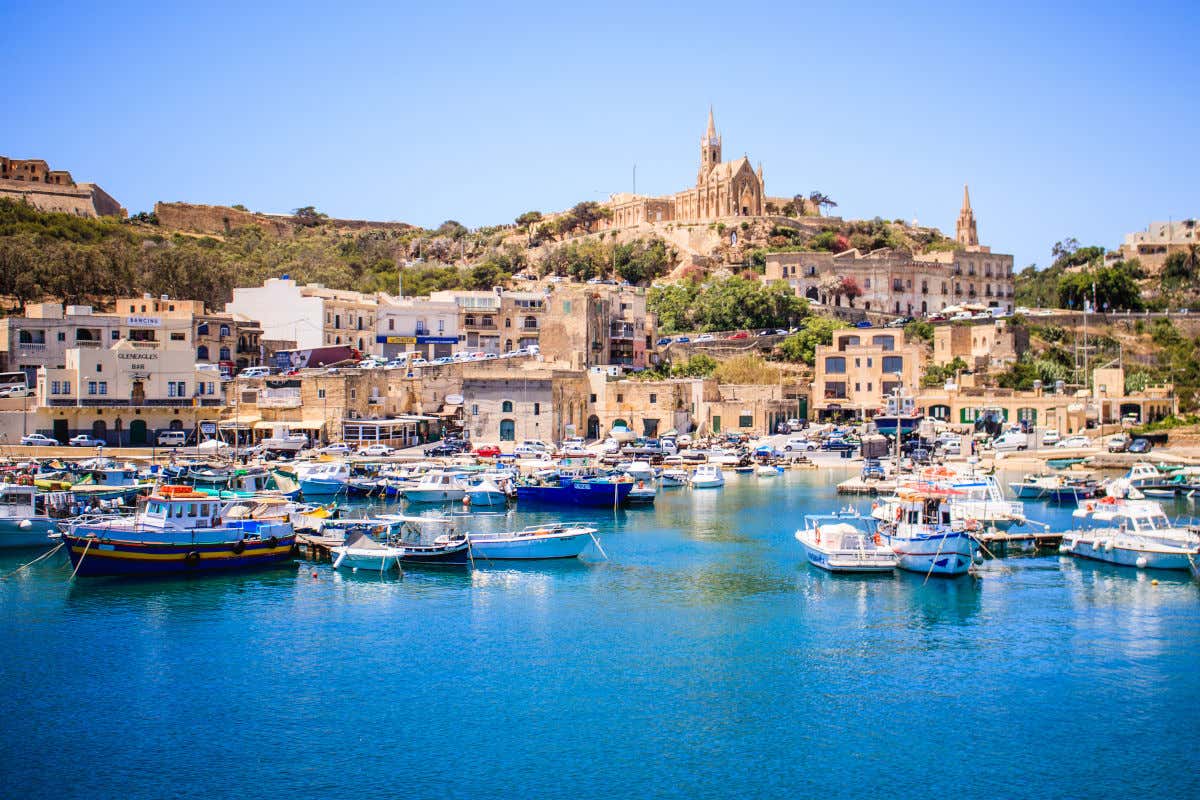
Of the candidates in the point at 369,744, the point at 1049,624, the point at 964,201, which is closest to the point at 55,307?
the point at 369,744

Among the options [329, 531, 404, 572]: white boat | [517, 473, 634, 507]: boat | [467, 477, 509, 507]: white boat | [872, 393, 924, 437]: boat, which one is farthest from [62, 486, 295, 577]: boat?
[872, 393, 924, 437]: boat

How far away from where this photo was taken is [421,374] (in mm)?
56750

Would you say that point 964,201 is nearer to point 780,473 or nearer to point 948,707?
point 780,473

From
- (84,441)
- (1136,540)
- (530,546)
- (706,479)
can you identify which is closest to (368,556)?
(530,546)

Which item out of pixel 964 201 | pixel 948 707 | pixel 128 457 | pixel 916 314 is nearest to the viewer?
pixel 948 707

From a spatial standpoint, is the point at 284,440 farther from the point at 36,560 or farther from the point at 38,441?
the point at 36,560

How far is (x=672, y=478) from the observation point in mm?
47250

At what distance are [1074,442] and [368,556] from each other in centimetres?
3696

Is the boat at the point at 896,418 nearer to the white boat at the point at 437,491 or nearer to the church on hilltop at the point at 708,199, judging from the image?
the white boat at the point at 437,491

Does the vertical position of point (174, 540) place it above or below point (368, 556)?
above

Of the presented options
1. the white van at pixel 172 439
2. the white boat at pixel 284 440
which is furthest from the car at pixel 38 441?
the white boat at pixel 284 440

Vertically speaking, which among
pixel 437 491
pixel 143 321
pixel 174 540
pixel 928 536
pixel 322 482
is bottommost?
pixel 928 536

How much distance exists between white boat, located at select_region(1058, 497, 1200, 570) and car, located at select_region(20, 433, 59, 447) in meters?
38.3

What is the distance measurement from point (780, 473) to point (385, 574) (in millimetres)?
24304
